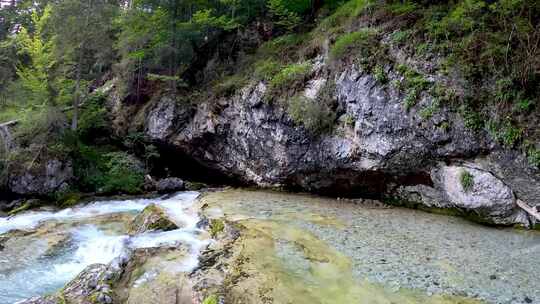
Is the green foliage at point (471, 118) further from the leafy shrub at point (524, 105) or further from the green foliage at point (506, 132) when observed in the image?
the leafy shrub at point (524, 105)

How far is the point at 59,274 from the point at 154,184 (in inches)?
317

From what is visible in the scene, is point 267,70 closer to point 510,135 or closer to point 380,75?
point 380,75

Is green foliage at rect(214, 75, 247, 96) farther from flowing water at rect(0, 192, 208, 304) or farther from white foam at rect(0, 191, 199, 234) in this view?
flowing water at rect(0, 192, 208, 304)

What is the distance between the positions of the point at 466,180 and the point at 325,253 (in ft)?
14.0

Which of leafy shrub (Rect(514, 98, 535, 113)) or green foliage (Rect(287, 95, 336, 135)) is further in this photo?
green foliage (Rect(287, 95, 336, 135))

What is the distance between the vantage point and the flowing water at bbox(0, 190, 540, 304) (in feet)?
14.7

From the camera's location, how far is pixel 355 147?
962 cm

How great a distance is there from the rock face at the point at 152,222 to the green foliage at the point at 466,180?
6.79 meters

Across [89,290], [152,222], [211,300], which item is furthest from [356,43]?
[89,290]

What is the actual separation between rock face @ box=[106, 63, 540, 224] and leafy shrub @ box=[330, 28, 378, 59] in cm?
60

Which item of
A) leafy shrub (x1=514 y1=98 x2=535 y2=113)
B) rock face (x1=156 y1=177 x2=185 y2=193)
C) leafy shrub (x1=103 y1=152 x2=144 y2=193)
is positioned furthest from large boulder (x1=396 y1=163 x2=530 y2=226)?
leafy shrub (x1=103 y1=152 x2=144 y2=193)

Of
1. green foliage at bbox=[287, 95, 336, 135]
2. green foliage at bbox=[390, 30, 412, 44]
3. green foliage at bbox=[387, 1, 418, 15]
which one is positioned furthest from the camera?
Result: green foliage at bbox=[287, 95, 336, 135]

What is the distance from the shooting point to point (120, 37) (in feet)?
49.2

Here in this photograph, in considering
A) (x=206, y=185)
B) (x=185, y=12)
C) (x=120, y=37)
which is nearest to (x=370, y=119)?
(x=206, y=185)
